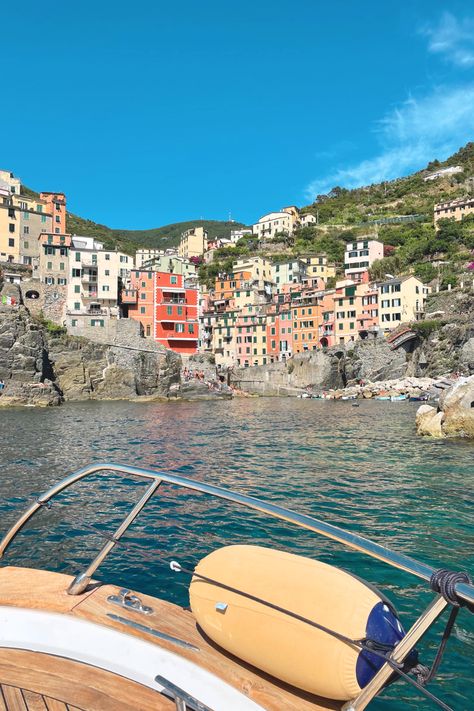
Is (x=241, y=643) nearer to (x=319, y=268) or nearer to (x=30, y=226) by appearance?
(x=30, y=226)

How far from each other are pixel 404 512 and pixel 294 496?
2670mm

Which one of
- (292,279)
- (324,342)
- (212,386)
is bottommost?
(212,386)

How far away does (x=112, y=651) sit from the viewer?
2828 millimetres

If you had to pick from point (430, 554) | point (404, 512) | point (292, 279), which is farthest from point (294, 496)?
point (292, 279)

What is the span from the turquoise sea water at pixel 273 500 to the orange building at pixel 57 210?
64.4 m

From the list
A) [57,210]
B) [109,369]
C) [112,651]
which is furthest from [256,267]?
[112,651]

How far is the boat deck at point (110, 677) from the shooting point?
8.37 ft

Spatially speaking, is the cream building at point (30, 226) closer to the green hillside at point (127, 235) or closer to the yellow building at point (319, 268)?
the green hillside at point (127, 235)

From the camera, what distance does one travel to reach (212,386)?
65.8m

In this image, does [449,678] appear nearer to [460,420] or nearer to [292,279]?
[460,420]

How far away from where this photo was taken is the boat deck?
2551 mm

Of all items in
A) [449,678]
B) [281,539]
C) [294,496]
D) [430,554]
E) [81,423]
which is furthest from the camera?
[81,423]

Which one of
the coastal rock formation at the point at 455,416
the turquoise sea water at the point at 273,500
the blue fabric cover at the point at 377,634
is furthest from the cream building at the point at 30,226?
the blue fabric cover at the point at 377,634

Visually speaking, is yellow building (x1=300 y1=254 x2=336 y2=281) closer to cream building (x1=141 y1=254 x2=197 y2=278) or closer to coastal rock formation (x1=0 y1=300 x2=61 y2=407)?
cream building (x1=141 y1=254 x2=197 y2=278)
